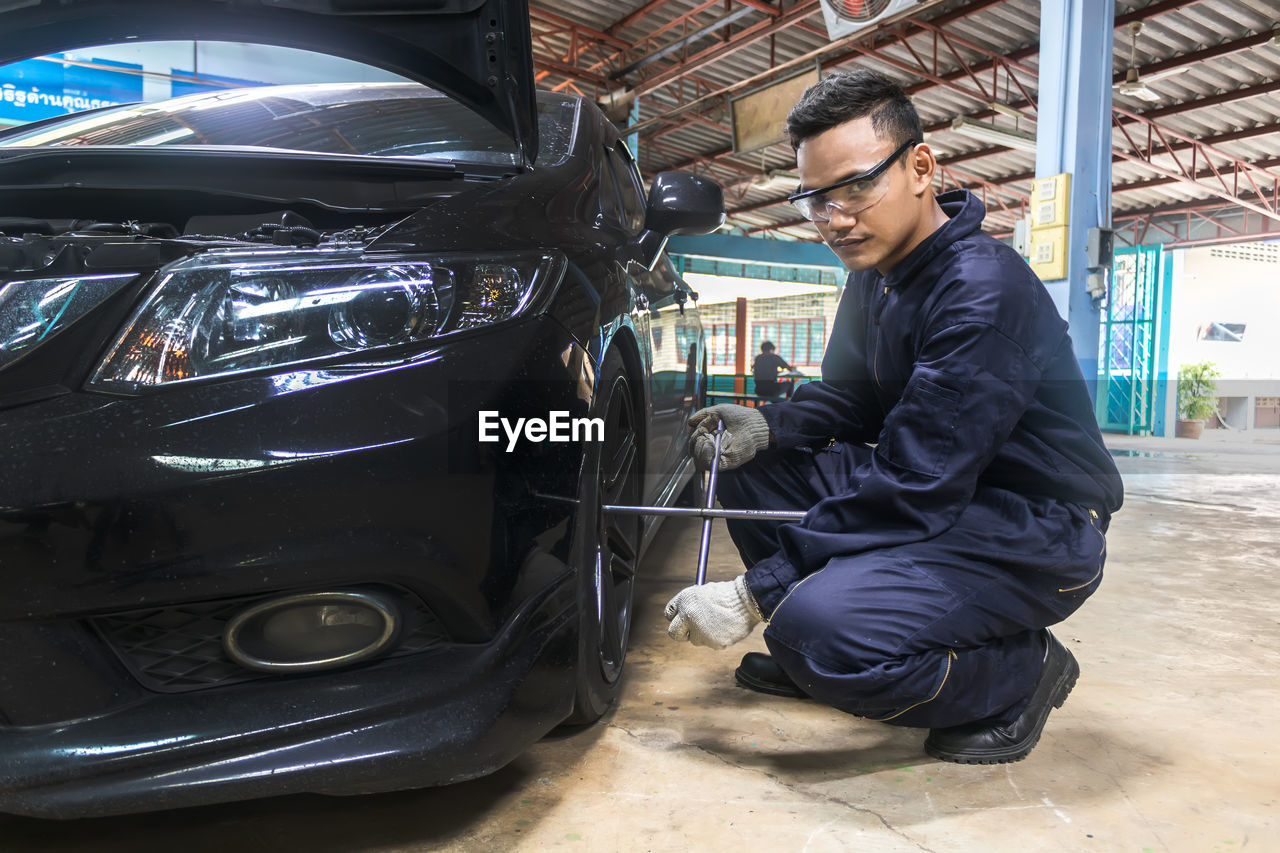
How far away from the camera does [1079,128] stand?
4.91m

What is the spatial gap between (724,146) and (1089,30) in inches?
387

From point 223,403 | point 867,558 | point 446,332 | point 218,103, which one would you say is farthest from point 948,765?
point 218,103

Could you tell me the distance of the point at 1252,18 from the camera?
809 cm

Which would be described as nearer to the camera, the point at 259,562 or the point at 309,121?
the point at 259,562

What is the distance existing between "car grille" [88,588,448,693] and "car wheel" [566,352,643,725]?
Result: 30 cm

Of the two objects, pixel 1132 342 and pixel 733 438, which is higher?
pixel 1132 342

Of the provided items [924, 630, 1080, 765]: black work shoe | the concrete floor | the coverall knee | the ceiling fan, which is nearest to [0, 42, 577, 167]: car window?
the coverall knee

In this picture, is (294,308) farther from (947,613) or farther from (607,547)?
(947,613)

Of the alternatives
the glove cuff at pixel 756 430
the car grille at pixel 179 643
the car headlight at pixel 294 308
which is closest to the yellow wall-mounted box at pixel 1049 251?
the glove cuff at pixel 756 430

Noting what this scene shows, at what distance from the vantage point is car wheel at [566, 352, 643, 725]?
1.19 m

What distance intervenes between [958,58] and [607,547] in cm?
954

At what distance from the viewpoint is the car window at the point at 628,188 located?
1.90 metres

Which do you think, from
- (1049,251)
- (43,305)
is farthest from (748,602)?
(1049,251)

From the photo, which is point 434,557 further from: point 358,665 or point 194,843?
point 194,843
